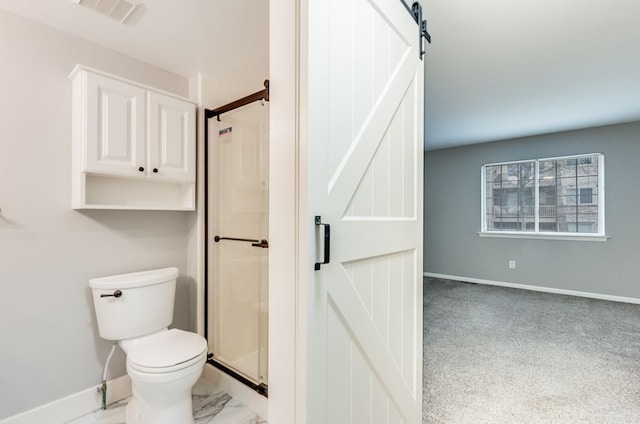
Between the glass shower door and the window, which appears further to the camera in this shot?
the window

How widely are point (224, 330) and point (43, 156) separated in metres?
1.53

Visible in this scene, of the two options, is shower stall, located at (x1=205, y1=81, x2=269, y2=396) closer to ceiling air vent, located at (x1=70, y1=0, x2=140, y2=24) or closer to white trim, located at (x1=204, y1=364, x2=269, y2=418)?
white trim, located at (x1=204, y1=364, x2=269, y2=418)

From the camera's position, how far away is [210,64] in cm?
213

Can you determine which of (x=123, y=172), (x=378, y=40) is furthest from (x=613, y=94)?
(x=123, y=172)

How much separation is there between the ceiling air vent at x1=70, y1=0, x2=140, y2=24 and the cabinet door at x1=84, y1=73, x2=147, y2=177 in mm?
341

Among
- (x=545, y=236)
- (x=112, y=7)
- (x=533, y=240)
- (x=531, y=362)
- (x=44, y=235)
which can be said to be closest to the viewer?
(x=112, y=7)

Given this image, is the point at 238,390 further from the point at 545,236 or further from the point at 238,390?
the point at 545,236

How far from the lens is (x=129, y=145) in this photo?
1862 millimetres

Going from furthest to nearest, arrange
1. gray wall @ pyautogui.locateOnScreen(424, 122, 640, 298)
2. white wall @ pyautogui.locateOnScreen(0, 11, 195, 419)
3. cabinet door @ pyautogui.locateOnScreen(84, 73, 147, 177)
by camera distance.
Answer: gray wall @ pyautogui.locateOnScreen(424, 122, 640, 298), cabinet door @ pyautogui.locateOnScreen(84, 73, 147, 177), white wall @ pyautogui.locateOnScreen(0, 11, 195, 419)

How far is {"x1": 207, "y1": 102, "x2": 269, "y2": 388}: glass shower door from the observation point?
193 cm

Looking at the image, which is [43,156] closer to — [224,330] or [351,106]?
[224,330]

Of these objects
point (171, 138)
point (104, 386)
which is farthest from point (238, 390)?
point (171, 138)

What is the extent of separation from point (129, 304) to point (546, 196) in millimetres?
5315

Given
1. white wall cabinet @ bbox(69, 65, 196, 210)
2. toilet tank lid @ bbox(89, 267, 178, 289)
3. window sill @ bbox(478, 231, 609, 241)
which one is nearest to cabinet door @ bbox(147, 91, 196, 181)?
white wall cabinet @ bbox(69, 65, 196, 210)
